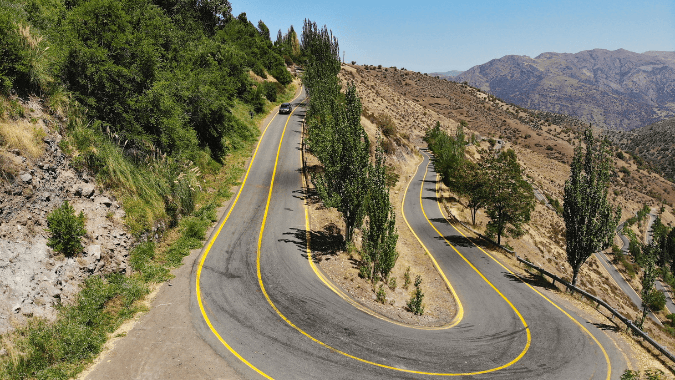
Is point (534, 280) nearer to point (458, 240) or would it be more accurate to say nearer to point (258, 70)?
point (458, 240)

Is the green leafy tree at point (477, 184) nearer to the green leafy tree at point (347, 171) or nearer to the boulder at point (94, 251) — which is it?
the green leafy tree at point (347, 171)

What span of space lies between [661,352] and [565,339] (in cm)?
473

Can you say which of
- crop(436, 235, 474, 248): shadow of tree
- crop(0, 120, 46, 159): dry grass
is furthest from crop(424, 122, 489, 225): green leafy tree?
crop(0, 120, 46, 159): dry grass

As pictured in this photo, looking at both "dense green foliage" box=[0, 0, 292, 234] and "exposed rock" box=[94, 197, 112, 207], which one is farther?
"dense green foliage" box=[0, 0, 292, 234]

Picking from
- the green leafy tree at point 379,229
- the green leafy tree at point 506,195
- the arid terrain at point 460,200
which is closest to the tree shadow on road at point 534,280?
the arid terrain at point 460,200

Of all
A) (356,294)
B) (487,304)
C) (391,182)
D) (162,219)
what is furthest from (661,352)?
(391,182)

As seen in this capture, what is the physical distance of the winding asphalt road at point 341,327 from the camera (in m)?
12.6

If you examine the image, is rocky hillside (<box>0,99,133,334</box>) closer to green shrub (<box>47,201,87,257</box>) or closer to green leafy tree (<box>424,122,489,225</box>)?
green shrub (<box>47,201,87,257</box>)

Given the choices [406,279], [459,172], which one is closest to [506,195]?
[459,172]

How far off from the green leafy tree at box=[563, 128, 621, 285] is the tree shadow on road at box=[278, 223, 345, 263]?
17386 mm

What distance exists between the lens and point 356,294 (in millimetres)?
17922

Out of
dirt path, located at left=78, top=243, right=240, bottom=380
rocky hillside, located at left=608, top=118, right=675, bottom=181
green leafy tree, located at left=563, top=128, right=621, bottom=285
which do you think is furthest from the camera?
rocky hillside, located at left=608, top=118, right=675, bottom=181

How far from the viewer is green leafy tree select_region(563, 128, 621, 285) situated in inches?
895

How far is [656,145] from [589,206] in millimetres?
202178
